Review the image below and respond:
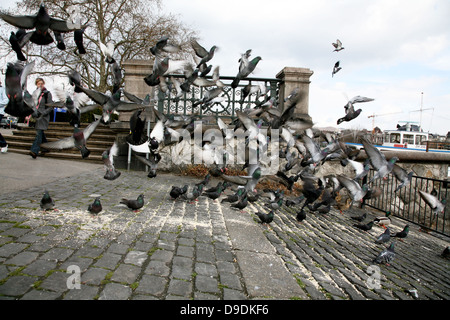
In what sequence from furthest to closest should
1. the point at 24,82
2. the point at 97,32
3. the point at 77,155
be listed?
1. the point at 97,32
2. the point at 77,155
3. the point at 24,82

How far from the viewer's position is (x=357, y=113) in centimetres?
461

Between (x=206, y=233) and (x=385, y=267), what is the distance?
2416 mm

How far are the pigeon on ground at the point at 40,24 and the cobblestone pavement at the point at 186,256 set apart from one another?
211 centimetres

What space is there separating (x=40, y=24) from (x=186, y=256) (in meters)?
2.77

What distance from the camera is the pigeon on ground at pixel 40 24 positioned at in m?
2.50

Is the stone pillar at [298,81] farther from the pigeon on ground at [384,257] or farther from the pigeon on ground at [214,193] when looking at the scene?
the pigeon on ground at [384,257]

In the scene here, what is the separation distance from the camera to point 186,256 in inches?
111

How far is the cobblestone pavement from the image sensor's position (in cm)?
220

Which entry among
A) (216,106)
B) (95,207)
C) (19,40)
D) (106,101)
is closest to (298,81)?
(216,106)

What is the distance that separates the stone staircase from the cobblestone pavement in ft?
15.4

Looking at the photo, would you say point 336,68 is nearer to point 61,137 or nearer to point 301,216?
point 301,216

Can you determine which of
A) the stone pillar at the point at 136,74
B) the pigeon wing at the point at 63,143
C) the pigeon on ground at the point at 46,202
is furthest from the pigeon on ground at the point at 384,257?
the stone pillar at the point at 136,74
